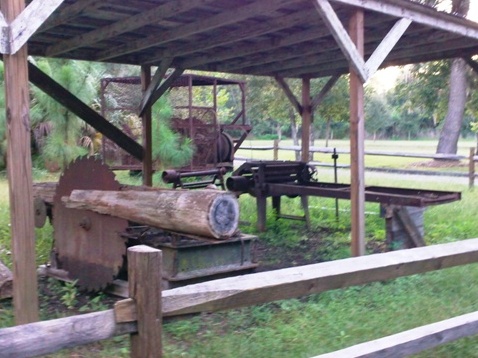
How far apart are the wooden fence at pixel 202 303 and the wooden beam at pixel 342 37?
9.38ft

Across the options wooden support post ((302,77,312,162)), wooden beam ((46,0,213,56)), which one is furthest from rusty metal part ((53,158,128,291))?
wooden support post ((302,77,312,162))

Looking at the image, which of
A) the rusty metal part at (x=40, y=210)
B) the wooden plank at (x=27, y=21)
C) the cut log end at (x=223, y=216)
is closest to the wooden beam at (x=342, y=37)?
the cut log end at (x=223, y=216)

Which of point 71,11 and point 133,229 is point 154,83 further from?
point 133,229

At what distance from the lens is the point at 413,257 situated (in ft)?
11.6

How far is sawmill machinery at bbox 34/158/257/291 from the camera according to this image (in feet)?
16.9

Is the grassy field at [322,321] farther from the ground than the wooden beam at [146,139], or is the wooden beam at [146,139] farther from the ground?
the wooden beam at [146,139]

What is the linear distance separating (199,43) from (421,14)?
300 cm

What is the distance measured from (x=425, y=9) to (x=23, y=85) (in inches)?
178

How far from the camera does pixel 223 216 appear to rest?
512cm

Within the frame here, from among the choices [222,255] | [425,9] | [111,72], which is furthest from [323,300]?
[111,72]

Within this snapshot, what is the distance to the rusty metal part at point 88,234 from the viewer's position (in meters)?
5.84

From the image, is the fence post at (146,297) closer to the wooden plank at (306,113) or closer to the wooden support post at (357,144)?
the wooden support post at (357,144)

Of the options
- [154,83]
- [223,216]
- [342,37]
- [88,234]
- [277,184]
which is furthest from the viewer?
[277,184]

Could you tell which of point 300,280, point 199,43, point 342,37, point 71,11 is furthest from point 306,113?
point 300,280
